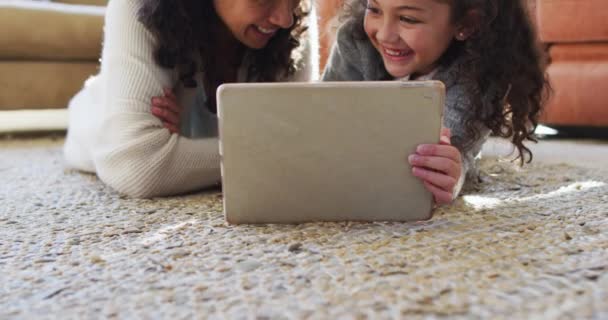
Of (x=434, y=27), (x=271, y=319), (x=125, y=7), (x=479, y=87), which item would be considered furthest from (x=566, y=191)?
(x=125, y=7)

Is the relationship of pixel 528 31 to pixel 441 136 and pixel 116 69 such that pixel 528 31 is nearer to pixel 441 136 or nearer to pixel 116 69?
pixel 441 136

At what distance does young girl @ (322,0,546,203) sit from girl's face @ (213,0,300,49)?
0.42 feet

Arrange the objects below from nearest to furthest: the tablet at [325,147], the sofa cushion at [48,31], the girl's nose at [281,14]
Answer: the tablet at [325,147] < the girl's nose at [281,14] < the sofa cushion at [48,31]

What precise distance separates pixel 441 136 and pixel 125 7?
0.52 m

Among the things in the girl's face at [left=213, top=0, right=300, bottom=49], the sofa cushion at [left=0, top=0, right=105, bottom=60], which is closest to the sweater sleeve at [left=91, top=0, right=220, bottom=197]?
the girl's face at [left=213, top=0, right=300, bottom=49]

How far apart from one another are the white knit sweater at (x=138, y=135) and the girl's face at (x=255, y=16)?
121 mm

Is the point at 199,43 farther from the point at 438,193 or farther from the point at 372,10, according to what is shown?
the point at 438,193

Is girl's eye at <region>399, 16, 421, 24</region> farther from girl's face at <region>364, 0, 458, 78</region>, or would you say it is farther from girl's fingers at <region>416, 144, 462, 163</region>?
girl's fingers at <region>416, 144, 462, 163</region>

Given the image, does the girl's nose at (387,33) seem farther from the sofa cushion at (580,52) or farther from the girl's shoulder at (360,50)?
the sofa cushion at (580,52)

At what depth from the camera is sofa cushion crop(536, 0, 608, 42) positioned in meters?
1.42

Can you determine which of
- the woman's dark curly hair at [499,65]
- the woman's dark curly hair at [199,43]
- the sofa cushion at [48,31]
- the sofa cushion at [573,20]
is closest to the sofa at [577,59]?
the sofa cushion at [573,20]

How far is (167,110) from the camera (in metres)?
0.88

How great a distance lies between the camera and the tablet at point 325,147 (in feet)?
2.03

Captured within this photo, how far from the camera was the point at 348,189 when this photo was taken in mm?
656
